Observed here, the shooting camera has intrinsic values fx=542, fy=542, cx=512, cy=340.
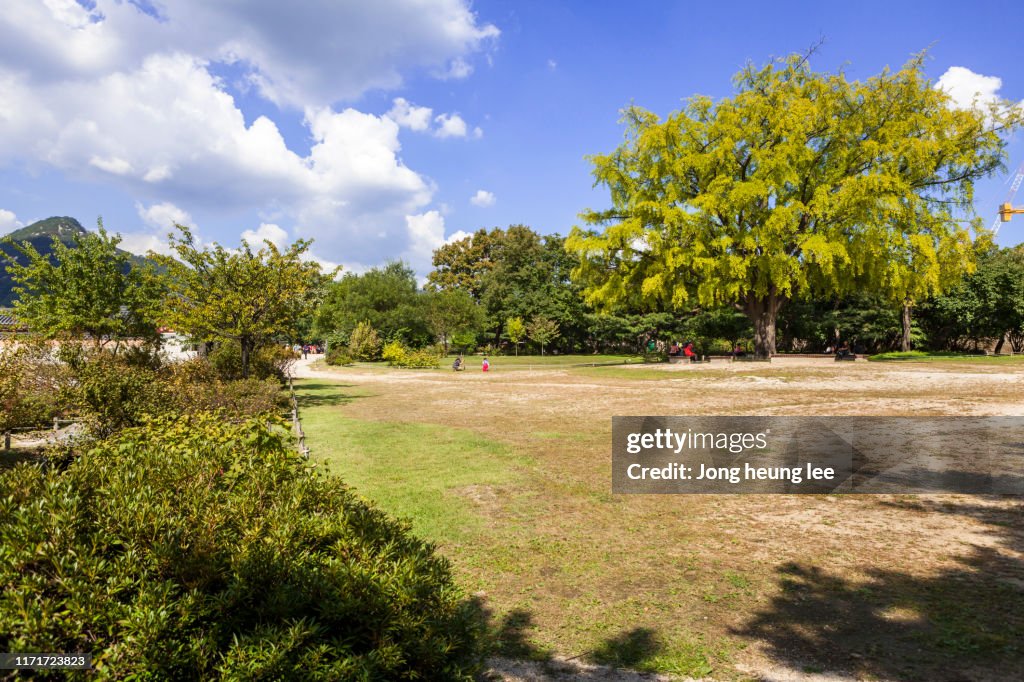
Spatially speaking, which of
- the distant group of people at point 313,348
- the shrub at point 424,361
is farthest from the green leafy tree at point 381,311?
the distant group of people at point 313,348

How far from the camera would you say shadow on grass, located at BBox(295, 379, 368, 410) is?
19.6m

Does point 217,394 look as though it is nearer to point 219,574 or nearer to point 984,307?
point 219,574

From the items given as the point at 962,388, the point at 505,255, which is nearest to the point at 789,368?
the point at 962,388

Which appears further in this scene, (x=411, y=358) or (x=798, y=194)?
(x=411, y=358)

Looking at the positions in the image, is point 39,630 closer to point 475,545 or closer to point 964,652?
point 475,545

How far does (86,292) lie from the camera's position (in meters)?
17.7

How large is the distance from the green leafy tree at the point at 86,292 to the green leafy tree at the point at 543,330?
138 ft

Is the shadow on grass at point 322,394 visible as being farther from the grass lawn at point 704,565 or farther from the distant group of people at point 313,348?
the distant group of people at point 313,348

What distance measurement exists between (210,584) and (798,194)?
3496 centimetres

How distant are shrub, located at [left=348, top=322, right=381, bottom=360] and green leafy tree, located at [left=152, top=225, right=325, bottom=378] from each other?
104 feet

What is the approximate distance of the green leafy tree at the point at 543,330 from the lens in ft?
191

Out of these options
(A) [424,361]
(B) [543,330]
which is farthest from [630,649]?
(B) [543,330]

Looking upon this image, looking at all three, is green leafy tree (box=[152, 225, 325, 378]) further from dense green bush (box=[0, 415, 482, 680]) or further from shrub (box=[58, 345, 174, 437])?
dense green bush (box=[0, 415, 482, 680])

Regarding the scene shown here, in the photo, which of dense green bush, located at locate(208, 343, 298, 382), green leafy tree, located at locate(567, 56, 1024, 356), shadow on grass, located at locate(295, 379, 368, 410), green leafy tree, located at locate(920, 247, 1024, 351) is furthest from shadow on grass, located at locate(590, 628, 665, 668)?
green leafy tree, located at locate(920, 247, 1024, 351)
